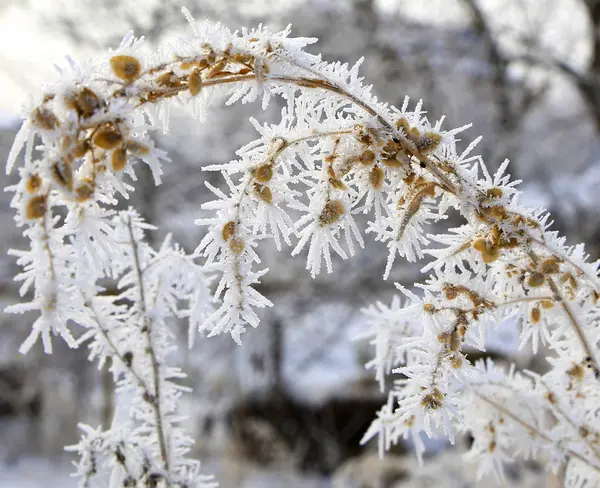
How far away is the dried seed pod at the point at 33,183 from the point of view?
19.6 inches

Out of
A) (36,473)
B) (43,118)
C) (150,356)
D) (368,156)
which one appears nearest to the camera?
(43,118)

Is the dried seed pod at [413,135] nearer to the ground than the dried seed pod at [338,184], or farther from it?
farther from it

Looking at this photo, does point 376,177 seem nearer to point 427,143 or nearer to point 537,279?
point 427,143

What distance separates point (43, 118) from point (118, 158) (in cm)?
7

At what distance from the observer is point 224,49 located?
56 cm

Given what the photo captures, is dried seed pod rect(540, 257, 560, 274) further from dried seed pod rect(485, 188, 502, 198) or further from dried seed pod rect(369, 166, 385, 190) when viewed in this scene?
dried seed pod rect(369, 166, 385, 190)

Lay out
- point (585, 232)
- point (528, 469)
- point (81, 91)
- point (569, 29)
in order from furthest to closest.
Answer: point (569, 29), point (585, 232), point (528, 469), point (81, 91)

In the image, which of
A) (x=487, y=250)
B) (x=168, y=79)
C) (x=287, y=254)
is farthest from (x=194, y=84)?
(x=287, y=254)

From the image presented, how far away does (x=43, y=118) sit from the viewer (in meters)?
0.49

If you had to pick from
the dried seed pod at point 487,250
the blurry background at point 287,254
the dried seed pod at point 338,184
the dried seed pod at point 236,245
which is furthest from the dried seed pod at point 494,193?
the blurry background at point 287,254

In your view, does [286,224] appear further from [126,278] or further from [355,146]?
[126,278]

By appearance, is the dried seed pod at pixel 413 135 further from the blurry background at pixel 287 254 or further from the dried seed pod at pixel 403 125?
the blurry background at pixel 287 254

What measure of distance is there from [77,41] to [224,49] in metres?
4.53

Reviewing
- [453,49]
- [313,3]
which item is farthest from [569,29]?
[313,3]
